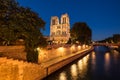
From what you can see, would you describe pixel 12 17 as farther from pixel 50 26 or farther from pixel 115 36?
pixel 50 26

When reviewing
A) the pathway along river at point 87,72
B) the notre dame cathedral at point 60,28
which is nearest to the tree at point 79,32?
the pathway along river at point 87,72

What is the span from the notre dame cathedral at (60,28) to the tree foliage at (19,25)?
113604mm

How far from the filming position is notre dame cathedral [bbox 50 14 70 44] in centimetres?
13588

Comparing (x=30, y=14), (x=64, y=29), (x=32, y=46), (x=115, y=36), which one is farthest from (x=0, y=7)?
(x=64, y=29)

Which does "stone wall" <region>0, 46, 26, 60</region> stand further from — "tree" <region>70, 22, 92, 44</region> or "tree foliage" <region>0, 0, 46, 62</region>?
"tree" <region>70, 22, 92, 44</region>

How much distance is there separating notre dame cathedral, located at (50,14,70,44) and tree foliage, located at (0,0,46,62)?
4473 inches

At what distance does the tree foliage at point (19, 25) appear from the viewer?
13766 mm

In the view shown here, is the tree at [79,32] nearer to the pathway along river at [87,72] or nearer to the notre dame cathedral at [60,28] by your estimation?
the pathway along river at [87,72]

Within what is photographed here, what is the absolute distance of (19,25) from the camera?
1485cm

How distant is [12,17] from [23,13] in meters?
1.65

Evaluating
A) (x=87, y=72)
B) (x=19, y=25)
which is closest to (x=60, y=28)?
(x=87, y=72)

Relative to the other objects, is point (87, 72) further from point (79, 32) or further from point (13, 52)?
point (79, 32)

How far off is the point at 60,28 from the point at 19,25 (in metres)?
128

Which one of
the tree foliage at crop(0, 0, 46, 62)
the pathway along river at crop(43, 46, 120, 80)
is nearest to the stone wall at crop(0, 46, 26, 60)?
the tree foliage at crop(0, 0, 46, 62)
